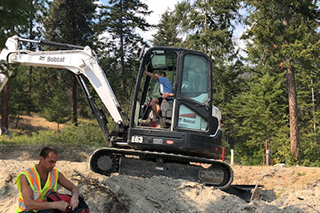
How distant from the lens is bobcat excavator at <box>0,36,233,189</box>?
289 inches

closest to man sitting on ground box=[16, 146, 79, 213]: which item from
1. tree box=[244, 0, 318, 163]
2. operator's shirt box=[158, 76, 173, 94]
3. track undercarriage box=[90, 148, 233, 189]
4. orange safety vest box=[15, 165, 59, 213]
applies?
orange safety vest box=[15, 165, 59, 213]

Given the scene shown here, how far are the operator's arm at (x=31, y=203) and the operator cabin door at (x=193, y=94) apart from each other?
406 cm

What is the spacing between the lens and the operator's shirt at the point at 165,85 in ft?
24.8

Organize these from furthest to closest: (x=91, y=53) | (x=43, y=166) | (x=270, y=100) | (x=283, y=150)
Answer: (x=270, y=100), (x=283, y=150), (x=91, y=53), (x=43, y=166)

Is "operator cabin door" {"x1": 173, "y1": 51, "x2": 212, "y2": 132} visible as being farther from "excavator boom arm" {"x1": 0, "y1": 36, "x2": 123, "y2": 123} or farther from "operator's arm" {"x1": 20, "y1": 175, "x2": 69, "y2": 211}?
"operator's arm" {"x1": 20, "y1": 175, "x2": 69, "y2": 211}

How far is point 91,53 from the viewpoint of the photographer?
340 inches

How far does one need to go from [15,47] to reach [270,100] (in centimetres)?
1865

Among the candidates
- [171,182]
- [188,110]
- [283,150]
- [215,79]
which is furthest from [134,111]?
[215,79]

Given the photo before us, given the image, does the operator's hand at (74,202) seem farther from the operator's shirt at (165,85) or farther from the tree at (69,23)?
the tree at (69,23)

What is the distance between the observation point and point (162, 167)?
25.4 feet

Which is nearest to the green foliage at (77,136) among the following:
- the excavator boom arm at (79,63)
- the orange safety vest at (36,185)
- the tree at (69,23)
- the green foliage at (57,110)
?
the tree at (69,23)

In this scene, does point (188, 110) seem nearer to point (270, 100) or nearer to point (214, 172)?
point (214, 172)

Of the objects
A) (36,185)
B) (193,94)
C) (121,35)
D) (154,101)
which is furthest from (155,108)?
Result: (121,35)

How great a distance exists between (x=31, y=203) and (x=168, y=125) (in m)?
4.32
